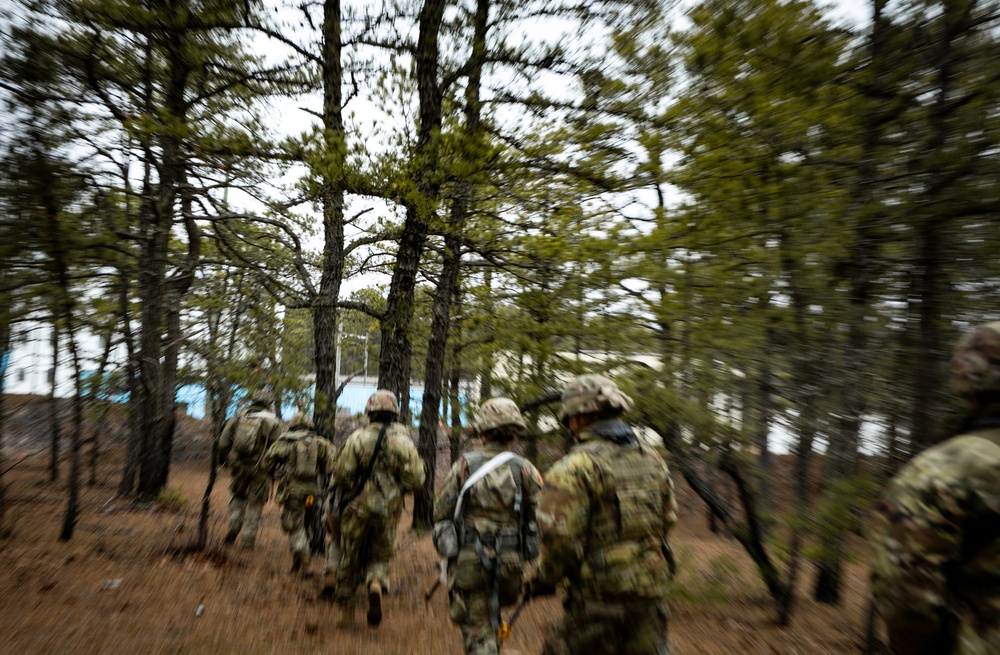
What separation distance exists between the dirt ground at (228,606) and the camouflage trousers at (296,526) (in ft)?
1.10

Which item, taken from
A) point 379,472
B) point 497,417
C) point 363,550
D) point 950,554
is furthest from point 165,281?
point 950,554

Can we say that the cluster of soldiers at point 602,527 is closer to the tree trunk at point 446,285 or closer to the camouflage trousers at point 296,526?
the camouflage trousers at point 296,526

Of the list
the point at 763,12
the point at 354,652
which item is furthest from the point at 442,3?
the point at 354,652

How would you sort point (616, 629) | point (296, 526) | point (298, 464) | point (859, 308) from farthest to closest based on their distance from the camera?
1. point (298, 464)
2. point (296, 526)
3. point (859, 308)
4. point (616, 629)

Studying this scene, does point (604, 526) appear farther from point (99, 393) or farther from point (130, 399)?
point (130, 399)

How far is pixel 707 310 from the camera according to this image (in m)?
5.04

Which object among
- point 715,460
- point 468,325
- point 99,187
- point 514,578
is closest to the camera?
point 514,578

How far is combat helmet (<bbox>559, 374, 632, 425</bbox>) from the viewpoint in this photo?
3076 mm

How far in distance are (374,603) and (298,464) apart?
2.86 meters

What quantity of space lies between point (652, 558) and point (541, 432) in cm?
378

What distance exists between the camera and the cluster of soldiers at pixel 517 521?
285 centimetres

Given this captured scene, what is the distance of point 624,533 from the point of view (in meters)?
2.89

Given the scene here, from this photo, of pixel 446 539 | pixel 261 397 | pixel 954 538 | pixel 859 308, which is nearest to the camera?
pixel 954 538

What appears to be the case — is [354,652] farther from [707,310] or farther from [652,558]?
[707,310]
